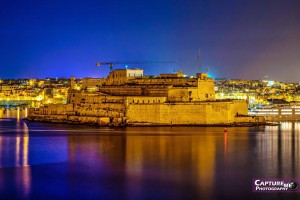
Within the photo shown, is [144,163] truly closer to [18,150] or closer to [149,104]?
[18,150]

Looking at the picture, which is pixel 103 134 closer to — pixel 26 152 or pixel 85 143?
pixel 85 143

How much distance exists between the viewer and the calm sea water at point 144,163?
1010cm

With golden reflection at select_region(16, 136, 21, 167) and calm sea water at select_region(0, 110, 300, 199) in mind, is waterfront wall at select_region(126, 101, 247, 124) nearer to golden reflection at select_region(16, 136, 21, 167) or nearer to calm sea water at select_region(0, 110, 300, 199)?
calm sea water at select_region(0, 110, 300, 199)

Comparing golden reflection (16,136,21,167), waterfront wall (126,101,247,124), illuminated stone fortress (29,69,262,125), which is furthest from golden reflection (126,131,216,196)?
illuminated stone fortress (29,69,262,125)

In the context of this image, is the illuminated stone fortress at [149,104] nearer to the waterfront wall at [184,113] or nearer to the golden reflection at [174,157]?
the waterfront wall at [184,113]

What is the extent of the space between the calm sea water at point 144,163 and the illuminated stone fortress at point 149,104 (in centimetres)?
176

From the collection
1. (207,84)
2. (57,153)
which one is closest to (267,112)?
(207,84)

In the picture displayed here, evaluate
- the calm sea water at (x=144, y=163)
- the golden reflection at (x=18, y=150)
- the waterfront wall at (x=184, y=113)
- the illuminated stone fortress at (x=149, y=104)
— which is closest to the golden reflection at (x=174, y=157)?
the calm sea water at (x=144, y=163)

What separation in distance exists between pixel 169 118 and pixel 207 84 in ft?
9.45

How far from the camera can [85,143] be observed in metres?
16.3

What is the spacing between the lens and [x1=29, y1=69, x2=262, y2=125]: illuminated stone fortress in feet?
70.3

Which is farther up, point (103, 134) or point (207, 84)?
point (207, 84)

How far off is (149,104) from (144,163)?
8.88 metres

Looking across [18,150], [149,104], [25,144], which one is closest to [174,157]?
[18,150]
